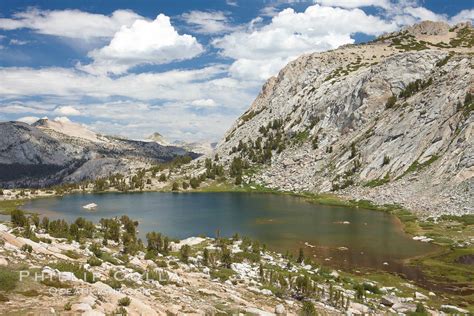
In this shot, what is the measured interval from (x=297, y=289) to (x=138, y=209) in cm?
9126

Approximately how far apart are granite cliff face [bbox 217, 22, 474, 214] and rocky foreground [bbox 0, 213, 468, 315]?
187 ft

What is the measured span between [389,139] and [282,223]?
65513 mm

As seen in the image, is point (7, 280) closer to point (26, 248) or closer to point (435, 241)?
point (26, 248)

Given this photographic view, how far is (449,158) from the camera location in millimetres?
108750

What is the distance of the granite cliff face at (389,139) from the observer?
108 m

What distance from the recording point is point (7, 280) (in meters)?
22.8

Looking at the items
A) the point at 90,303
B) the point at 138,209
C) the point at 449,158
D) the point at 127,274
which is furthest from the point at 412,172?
the point at 90,303

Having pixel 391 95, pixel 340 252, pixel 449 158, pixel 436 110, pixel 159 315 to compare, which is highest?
pixel 391 95

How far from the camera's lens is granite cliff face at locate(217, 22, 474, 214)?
107812mm

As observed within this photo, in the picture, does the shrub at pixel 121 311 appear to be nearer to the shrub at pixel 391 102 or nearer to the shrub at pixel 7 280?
the shrub at pixel 7 280

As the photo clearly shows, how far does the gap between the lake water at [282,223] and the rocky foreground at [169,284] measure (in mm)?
13933

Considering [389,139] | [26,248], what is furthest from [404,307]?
[389,139]

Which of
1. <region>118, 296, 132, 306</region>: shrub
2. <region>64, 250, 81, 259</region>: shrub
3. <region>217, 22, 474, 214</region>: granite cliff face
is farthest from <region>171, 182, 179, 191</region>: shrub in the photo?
<region>118, 296, 132, 306</region>: shrub

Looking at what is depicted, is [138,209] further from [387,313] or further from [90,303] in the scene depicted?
[90,303]
